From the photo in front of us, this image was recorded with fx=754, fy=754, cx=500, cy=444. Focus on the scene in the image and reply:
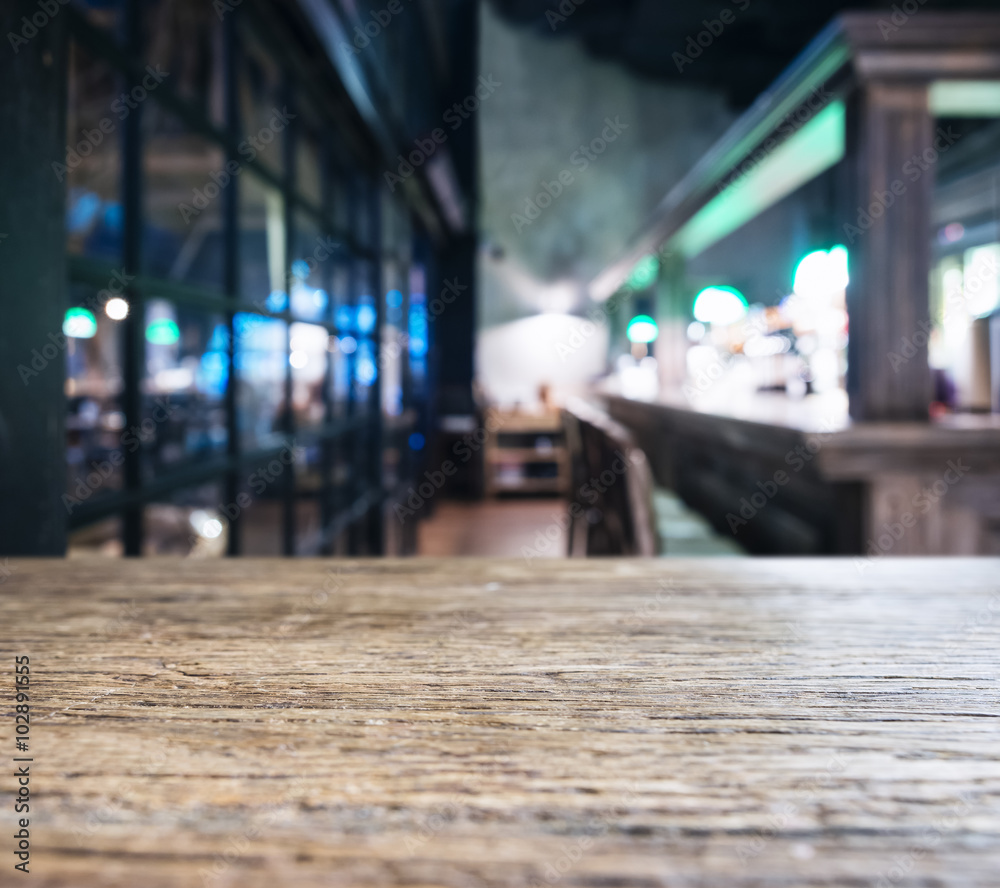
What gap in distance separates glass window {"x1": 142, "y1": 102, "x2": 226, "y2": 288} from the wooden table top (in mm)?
1118

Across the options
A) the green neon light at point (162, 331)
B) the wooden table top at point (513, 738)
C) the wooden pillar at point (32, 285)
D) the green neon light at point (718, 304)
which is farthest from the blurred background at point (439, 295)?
the green neon light at point (162, 331)

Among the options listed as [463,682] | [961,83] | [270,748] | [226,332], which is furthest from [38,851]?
[961,83]

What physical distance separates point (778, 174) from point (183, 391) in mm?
6430

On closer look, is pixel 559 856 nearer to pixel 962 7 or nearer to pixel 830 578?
pixel 830 578

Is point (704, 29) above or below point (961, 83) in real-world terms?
above

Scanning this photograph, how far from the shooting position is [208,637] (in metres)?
0.49

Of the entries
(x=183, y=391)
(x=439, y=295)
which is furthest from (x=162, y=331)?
(x=439, y=295)

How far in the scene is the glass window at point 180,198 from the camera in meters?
1.88

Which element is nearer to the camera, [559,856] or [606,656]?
[559,856]

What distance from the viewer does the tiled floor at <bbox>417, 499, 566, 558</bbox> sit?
18.5 ft

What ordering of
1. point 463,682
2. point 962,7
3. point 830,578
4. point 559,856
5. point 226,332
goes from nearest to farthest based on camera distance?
point 559,856
point 463,682
point 830,578
point 226,332
point 962,7

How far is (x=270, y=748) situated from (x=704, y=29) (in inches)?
335

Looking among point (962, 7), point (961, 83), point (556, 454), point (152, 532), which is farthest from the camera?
point (556, 454)

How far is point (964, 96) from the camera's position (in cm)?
224
